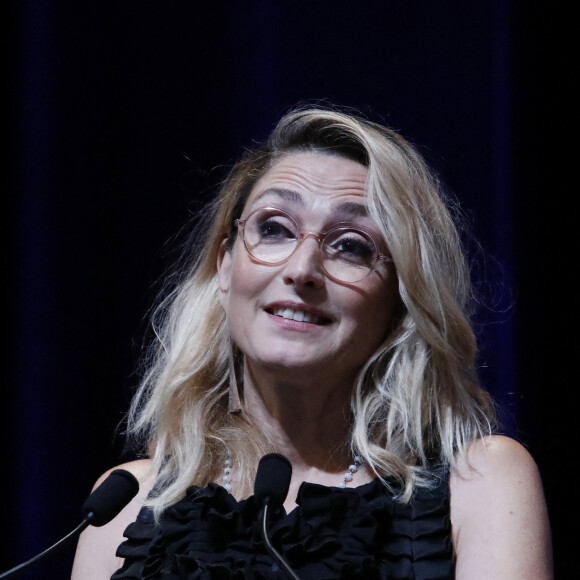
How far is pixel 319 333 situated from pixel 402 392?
0.71ft

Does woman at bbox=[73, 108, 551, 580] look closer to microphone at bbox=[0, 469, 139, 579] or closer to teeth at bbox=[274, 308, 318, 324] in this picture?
teeth at bbox=[274, 308, 318, 324]

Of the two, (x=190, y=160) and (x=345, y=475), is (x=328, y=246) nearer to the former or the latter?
(x=345, y=475)

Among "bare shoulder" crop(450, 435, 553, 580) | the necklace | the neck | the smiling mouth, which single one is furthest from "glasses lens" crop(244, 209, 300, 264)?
"bare shoulder" crop(450, 435, 553, 580)

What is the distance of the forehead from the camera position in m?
2.06

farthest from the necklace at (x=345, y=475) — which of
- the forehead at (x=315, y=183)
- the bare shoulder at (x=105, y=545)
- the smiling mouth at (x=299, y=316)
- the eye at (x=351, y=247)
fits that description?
the forehead at (x=315, y=183)

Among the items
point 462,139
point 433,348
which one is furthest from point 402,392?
point 462,139

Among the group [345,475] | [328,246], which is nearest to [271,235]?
[328,246]

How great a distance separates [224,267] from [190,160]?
0.46 metres

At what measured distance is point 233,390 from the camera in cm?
222

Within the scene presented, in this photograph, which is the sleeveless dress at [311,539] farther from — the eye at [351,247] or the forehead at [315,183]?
the forehead at [315,183]

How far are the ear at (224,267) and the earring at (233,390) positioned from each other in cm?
13

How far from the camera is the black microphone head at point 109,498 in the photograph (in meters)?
1.60

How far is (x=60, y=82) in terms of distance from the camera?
2.54 m

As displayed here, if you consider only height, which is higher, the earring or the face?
the face
